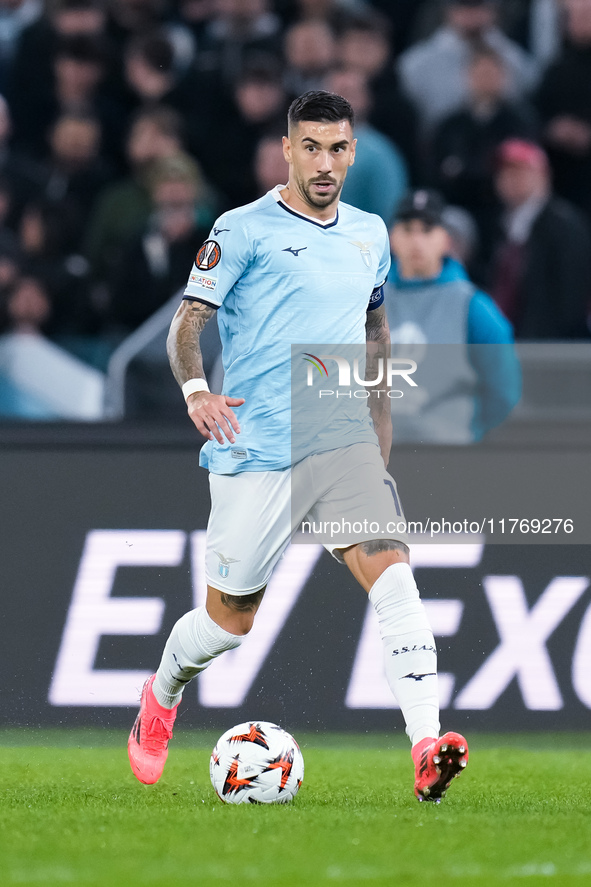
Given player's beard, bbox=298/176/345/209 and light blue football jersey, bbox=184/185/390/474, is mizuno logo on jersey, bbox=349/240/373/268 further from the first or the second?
player's beard, bbox=298/176/345/209

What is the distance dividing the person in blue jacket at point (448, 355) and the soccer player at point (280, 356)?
1.54m

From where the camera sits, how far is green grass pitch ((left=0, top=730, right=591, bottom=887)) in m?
3.26

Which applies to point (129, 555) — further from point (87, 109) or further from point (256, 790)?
point (87, 109)

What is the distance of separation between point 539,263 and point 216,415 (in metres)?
3.71

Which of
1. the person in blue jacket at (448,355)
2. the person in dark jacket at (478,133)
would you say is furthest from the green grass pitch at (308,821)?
the person in dark jacket at (478,133)

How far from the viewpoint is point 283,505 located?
4.34 metres

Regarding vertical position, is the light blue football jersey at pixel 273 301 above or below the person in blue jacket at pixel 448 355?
above

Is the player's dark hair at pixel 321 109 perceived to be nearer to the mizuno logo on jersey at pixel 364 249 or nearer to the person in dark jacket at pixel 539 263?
the mizuno logo on jersey at pixel 364 249

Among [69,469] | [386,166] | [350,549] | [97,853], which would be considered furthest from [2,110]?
[97,853]

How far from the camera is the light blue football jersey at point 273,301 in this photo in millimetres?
4332

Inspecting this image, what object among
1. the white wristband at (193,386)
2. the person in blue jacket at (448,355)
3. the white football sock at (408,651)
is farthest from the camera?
the person in blue jacket at (448,355)

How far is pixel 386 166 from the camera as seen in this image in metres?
7.81

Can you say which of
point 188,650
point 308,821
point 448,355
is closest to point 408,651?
point 308,821

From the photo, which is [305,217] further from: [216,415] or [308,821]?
[308,821]
